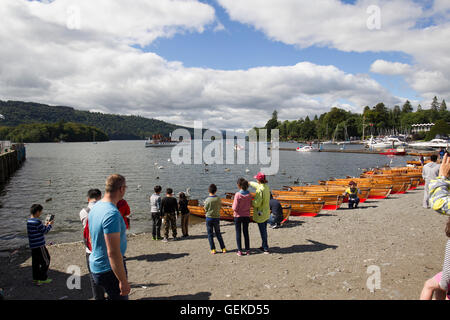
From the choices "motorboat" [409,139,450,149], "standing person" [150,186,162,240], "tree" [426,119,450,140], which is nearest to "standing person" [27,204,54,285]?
"standing person" [150,186,162,240]

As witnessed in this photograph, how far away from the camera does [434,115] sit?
556ft

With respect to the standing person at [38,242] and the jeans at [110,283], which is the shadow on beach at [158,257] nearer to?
the standing person at [38,242]

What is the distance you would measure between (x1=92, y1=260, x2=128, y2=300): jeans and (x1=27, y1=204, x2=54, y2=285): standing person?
4.12m

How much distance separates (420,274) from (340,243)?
3048 mm

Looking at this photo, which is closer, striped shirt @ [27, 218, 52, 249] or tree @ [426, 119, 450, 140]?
striped shirt @ [27, 218, 52, 249]

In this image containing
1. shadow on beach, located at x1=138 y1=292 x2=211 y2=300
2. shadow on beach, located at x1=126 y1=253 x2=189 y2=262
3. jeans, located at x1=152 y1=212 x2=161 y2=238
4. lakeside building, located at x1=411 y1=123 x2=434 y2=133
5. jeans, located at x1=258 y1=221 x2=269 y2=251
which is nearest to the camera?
shadow on beach, located at x1=138 y1=292 x2=211 y2=300

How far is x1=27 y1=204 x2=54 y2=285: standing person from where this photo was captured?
6.88 metres

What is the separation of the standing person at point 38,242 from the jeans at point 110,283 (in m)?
4.12

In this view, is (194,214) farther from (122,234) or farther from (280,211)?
(122,234)

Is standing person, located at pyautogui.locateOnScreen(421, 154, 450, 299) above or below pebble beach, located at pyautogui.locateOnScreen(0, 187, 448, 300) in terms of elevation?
above

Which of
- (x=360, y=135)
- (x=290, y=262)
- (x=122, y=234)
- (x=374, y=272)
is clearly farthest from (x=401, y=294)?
(x=360, y=135)

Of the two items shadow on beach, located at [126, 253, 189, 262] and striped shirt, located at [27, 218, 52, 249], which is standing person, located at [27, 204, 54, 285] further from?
shadow on beach, located at [126, 253, 189, 262]

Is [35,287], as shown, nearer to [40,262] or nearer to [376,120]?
[40,262]

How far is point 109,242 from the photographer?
3457 mm
